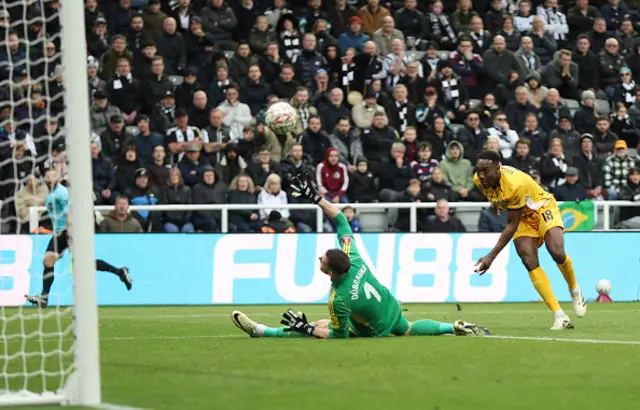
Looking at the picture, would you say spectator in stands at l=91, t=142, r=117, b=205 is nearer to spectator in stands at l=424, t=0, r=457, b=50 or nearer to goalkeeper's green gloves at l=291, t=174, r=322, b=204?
spectator in stands at l=424, t=0, r=457, b=50

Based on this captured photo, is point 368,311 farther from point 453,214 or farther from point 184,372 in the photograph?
point 453,214

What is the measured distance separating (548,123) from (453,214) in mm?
4170

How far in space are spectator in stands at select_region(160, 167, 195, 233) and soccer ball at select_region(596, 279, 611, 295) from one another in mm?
7137

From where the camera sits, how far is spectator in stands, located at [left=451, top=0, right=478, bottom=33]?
91.4 ft

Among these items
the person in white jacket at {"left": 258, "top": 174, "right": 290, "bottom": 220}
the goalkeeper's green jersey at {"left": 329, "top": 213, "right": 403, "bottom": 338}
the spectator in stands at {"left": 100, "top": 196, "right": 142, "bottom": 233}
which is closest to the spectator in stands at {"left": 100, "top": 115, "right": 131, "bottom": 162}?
the spectator in stands at {"left": 100, "top": 196, "right": 142, "bottom": 233}

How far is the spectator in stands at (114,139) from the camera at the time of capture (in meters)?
23.3

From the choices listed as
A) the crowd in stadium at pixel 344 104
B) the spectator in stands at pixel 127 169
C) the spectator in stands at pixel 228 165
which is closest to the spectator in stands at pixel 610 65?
the crowd in stadium at pixel 344 104

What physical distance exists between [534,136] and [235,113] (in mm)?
5941

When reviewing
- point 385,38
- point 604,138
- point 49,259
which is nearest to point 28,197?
point 49,259

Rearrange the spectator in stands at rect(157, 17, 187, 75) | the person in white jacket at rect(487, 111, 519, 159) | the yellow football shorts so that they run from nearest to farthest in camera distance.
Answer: the yellow football shorts → the person in white jacket at rect(487, 111, 519, 159) → the spectator in stands at rect(157, 17, 187, 75)

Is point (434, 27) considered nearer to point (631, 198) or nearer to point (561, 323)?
point (631, 198)

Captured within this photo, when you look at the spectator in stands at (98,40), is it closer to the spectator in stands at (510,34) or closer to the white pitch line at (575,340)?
the spectator in stands at (510,34)

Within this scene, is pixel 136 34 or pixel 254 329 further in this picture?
pixel 136 34

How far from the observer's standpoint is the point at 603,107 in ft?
90.2
